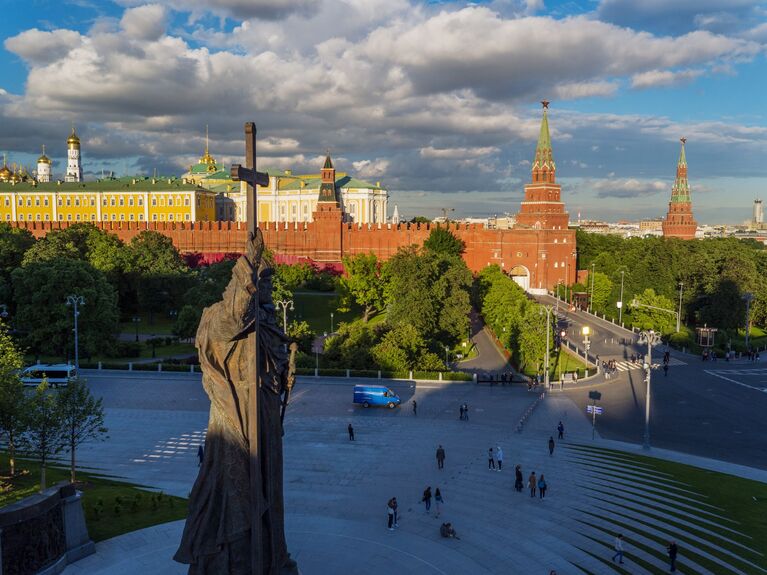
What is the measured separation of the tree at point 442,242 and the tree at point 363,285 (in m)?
18.3

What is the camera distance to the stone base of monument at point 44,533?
42.8 feet

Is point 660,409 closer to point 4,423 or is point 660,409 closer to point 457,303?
point 457,303

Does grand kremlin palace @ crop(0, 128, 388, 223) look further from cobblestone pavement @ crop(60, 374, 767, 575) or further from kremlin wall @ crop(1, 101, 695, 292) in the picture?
cobblestone pavement @ crop(60, 374, 767, 575)

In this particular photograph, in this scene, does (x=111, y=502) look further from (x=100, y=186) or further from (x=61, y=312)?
(x=100, y=186)

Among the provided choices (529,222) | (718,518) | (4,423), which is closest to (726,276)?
(529,222)

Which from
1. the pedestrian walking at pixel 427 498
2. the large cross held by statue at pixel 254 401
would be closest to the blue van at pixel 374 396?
the pedestrian walking at pixel 427 498

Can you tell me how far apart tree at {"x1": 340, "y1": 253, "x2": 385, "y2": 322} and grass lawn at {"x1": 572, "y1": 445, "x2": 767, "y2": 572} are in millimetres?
31596

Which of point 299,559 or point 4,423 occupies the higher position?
point 4,423

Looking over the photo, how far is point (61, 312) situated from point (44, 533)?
27.1m

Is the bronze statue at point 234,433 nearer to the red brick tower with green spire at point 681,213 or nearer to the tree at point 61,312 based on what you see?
the tree at point 61,312

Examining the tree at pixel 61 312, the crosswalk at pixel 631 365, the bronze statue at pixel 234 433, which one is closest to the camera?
the bronze statue at pixel 234 433

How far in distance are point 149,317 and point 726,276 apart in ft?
164

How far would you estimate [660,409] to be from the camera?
101 feet

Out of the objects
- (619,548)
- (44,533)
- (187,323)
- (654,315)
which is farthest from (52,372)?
(654,315)
